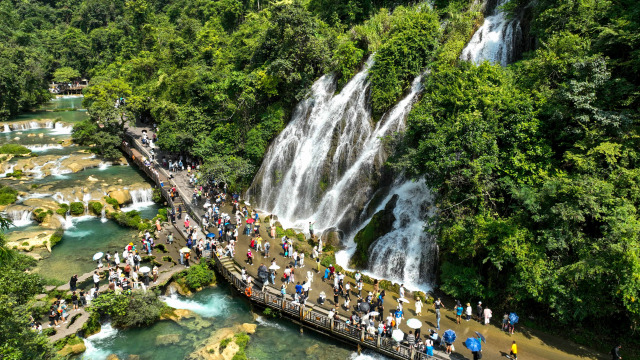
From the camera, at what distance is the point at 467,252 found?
2073 centimetres

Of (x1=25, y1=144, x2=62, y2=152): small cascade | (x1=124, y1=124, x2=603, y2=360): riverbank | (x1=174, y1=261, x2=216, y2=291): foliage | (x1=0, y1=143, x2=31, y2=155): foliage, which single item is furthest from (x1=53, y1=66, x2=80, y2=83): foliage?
(x1=124, y1=124, x2=603, y2=360): riverbank

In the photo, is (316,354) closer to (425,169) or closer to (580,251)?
(425,169)

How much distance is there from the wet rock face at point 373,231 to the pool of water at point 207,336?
606 cm

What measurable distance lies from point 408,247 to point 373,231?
2633 mm

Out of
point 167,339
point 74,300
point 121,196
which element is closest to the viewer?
point 167,339

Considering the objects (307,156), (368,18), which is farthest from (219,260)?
(368,18)

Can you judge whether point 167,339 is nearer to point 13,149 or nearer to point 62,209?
point 62,209

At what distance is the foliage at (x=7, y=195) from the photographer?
35.2 metres

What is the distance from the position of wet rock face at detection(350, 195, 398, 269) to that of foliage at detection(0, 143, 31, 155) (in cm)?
4675

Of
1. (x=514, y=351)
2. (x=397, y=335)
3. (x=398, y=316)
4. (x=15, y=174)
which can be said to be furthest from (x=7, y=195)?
(x=514, y=351)

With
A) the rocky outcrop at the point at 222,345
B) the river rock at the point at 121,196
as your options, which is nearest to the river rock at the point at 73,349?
the rocky outcrop at the point at 222,345

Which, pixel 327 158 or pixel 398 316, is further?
pixel 327 158

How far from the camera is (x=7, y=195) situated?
35.8 metres

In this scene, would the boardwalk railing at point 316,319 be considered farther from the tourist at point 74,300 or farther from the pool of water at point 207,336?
the tourist at point 74,300
